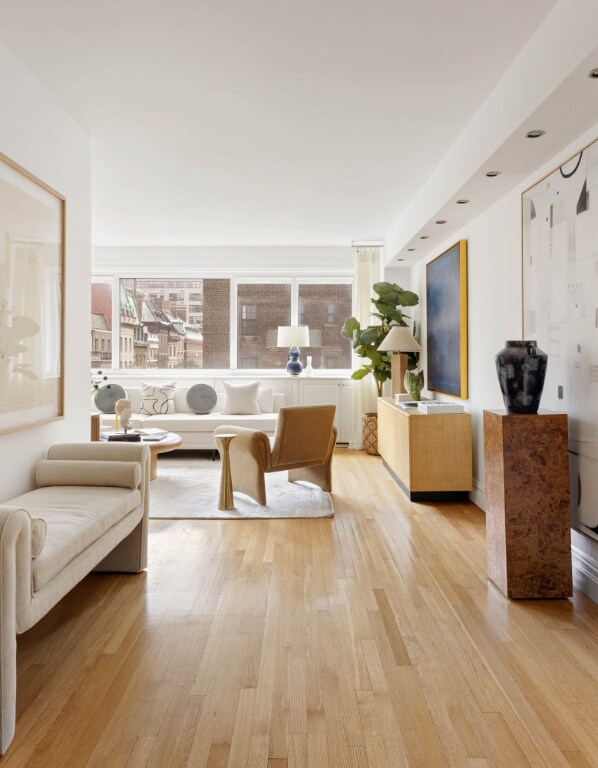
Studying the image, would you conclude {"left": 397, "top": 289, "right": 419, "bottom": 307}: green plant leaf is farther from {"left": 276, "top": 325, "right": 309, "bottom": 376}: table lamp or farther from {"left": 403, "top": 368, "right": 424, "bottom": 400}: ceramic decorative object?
{"left": 276, "top": 325, "right": 309, "bottom": 376}: table lamp

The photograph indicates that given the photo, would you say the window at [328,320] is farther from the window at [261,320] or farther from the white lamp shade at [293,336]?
the white lamp shade at [293,336]

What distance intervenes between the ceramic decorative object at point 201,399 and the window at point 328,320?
159 centimetres

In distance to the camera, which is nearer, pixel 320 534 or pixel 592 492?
pixel 592 492

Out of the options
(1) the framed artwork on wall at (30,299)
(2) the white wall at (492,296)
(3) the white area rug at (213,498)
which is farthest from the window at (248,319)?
(1) the framed artwork on wall at (30,299)

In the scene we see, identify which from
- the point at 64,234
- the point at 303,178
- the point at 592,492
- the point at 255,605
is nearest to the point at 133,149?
the point at 64,234

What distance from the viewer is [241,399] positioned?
700 cm

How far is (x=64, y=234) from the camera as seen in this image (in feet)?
11.4

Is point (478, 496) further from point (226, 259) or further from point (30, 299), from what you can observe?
point (226, 259)

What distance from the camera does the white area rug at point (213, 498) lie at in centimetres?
439

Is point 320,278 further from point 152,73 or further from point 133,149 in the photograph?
point 152,73

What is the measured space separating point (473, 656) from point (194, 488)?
3.40m

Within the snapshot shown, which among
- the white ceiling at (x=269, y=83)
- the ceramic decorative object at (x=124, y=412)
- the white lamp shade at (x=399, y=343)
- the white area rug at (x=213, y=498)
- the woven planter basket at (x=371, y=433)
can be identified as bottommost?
the white area rug at (x=213, y=498)

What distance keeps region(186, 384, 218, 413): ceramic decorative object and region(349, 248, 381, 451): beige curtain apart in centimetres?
178

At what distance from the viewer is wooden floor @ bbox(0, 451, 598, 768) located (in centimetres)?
172
